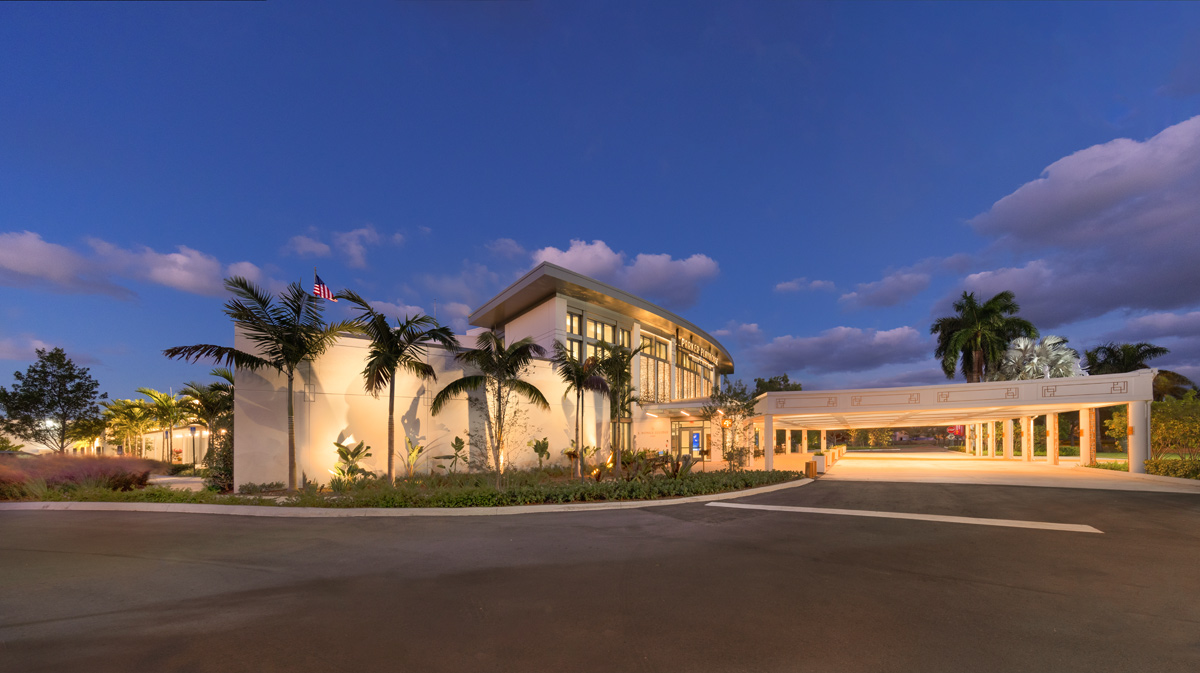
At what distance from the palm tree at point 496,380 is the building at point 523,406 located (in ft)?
2.09

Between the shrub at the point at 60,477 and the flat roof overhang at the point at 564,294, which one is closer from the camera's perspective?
the shrub at the point at 60,477

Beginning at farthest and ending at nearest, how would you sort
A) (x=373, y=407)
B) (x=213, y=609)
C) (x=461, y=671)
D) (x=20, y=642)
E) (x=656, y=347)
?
(x=656, y=347) < (x=373, y=407) < (x=213, y=609) < (x=20, y=642) < (x=461, y=671)

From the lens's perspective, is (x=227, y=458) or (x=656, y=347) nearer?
(x=227, y=458)

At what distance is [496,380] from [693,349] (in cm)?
2427

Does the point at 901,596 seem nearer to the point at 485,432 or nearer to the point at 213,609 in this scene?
the point at 213,609

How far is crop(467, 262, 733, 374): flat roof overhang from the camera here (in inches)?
1007

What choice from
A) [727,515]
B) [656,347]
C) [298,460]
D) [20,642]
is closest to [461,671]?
[20,642]

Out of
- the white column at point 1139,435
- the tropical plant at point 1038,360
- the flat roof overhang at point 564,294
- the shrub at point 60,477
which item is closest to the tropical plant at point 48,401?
the shrub at point 60,477

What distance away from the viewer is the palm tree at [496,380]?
56.9 feet

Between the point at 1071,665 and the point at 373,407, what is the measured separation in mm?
18451

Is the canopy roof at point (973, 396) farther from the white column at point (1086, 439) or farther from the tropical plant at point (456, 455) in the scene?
the tropical plant at point (456, 455)

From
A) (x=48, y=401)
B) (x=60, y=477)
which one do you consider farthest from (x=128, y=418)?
(x=60, y=477)

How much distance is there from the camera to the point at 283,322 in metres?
15.3

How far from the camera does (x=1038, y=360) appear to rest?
43.7m
